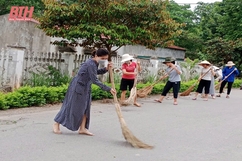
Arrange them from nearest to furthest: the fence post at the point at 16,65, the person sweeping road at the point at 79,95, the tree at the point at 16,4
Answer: the person sweeping road at the point at 79,95 < the fence post at the point at 16,65 < the tree at the point at 16,4

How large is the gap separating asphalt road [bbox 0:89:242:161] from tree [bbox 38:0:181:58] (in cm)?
274

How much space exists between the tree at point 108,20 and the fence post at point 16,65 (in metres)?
1.51

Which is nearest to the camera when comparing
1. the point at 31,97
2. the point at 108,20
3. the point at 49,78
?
the point at 31,97

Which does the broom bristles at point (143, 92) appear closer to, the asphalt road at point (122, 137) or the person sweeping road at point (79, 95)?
the asphalt road at point (122, 137)

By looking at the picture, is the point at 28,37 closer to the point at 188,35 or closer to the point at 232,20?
the point at 188,35

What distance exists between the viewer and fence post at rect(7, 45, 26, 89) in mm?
10430

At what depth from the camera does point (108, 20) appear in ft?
38.9

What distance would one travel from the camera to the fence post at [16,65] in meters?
10.4

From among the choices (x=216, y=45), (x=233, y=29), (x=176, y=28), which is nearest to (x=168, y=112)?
(x=176, y=28)

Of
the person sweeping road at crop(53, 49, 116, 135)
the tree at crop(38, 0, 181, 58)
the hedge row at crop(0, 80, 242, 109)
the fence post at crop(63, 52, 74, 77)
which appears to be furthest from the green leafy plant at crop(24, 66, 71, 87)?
the person sweeping road at crop(53, 49, 116, 135)

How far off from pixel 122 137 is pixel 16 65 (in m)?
5.32

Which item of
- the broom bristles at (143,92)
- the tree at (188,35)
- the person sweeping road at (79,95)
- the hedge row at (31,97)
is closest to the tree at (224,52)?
the tree at (188,35)

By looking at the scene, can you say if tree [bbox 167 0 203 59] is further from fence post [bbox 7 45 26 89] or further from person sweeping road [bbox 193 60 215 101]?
fence post [bbox 7 45 26 89]

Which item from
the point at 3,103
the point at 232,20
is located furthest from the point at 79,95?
the point at 232,20
